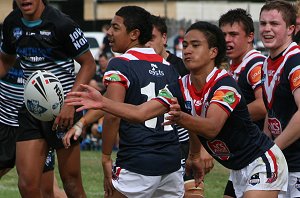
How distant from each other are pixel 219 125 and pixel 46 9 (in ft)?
8.60

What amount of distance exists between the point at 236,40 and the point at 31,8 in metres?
1.85

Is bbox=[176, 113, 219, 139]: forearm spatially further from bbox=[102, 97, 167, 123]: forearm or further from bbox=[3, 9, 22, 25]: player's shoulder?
bbox=[3, 9, 22, 25]: player's shoulder

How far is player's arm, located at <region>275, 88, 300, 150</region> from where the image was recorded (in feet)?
21.6

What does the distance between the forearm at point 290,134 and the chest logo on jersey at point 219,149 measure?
484 millimetres

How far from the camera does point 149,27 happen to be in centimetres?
746

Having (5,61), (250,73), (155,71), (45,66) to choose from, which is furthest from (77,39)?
(250,73)

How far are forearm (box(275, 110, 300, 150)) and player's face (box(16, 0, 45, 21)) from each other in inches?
98.8

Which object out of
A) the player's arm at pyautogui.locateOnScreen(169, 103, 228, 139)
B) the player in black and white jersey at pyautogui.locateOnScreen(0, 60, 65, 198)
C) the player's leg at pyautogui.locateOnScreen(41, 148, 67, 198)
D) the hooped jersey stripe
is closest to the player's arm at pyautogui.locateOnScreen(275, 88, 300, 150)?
the hooped jersey stripe

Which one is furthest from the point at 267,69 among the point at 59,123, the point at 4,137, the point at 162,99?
the point at 4,137

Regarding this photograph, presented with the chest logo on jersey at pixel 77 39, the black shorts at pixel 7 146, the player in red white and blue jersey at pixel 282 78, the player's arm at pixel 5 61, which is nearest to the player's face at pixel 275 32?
the player in red white and blue jersey at pixel 282 78

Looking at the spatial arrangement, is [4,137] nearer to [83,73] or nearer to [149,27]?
[83,73]

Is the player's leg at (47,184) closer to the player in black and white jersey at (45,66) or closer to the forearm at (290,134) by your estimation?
the player in black and white jersey at (45,66)

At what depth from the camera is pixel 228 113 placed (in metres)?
6.10

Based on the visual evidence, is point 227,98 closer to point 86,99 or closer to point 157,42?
point 86,99
